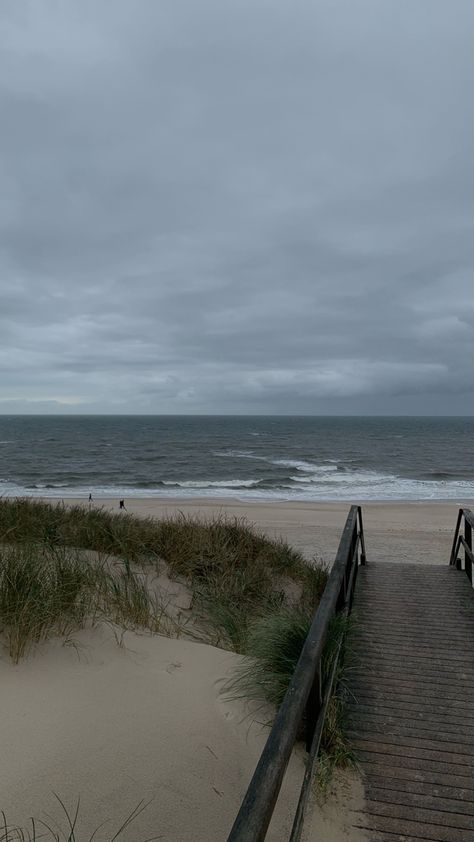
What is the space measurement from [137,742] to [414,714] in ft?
7.15

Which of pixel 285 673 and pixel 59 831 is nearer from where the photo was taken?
pixel 59 831

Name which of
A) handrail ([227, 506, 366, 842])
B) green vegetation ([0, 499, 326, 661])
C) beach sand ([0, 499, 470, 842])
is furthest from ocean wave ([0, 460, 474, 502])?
handrail ([227, 506, 366, 842])

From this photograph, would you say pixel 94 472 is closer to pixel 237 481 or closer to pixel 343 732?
pixel 237 481

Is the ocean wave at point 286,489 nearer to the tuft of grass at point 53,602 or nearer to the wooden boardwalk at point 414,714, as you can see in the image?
the wooden boardwalk at point 414,714

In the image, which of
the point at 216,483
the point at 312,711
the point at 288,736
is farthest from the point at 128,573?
the point at 216,483

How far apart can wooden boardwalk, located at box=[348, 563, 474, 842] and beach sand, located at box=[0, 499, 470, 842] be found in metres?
0.31

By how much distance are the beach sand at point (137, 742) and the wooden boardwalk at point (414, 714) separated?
12.1 inches

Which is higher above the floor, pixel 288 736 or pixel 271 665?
pixel 288 736

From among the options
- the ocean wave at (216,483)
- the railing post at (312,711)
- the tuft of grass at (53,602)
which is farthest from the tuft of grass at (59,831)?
the ocean wave at (216,483)

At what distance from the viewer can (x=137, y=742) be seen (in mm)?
3096

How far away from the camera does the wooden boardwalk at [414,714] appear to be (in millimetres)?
2795

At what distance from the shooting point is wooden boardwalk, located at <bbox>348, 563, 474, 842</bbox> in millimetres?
2795

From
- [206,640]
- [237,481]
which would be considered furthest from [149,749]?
[237,481]

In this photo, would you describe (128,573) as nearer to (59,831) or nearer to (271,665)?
(271,665)
